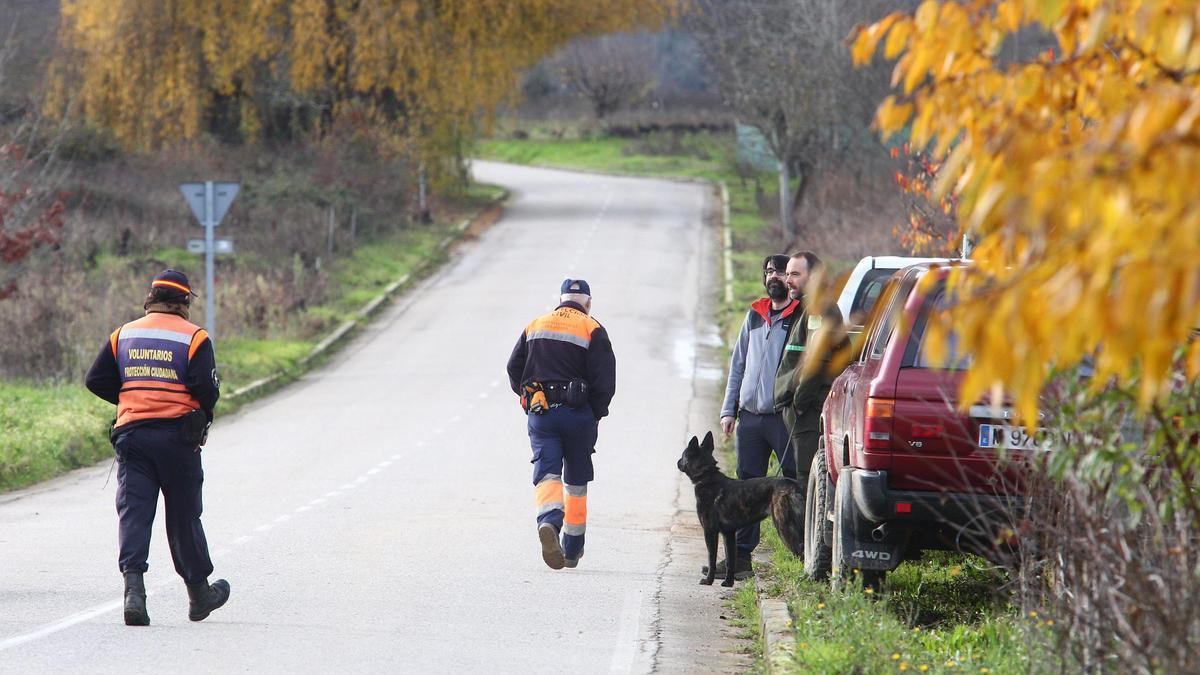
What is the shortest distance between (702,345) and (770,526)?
15.7 metres

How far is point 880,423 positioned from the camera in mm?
7602

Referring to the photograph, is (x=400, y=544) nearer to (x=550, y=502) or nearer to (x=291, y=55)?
(x=550, y=502)

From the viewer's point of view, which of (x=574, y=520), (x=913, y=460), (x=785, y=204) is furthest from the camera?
(x=785, y=204)

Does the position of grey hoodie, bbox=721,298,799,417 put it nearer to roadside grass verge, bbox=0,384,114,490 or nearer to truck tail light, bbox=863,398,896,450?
truck tail light, bbox=863,398,896,450

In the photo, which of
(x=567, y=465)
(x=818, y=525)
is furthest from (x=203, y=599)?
(x=818, y=525)

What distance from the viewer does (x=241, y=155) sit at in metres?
43.5

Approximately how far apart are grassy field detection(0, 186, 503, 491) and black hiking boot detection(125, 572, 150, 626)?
747cm

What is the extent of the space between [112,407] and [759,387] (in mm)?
11092

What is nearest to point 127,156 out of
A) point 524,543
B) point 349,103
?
point 349,103

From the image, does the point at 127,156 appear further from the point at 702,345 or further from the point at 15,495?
the point at 15,495

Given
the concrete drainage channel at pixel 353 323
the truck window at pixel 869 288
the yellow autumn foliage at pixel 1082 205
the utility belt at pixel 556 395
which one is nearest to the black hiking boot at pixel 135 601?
the utility belt at pixel 556 395

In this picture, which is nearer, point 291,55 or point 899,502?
point 899,502

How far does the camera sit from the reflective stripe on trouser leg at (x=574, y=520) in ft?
34.2

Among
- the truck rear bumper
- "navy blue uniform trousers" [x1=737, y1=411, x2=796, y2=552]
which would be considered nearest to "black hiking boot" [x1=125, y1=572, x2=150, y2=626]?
the truck rear bumper
